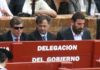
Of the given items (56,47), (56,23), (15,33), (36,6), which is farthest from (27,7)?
(56,47)

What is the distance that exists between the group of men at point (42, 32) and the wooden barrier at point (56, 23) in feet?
3.70

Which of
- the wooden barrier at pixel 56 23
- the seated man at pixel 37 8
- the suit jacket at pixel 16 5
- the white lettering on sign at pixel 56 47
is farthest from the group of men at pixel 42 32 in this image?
the suit jacket at pixel 16 5

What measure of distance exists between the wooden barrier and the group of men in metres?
1.13

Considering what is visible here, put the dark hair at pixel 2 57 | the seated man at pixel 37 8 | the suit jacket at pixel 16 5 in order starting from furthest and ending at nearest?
1. the suit jacket at pixel 16 5
2. the seated man at pixel 37 8
3. the dark hair at pixel 2 57

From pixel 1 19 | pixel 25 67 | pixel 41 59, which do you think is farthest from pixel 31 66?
pixel 1 19

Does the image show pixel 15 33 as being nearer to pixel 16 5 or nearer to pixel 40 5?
pixel 40 5

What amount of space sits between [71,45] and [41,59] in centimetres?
55

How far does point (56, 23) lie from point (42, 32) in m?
1.72

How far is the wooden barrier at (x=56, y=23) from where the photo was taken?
1127cm

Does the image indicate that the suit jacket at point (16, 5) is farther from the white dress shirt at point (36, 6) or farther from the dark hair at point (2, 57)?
the dark hair at point (2, 57)

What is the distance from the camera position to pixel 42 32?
10016mm

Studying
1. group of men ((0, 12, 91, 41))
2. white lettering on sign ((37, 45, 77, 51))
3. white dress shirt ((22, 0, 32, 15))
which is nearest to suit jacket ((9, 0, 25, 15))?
white dress shirt ((22, 0, 32, 15))

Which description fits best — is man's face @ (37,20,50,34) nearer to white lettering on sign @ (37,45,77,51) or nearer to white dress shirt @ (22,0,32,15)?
white lettering on sign @ (37,45,77,51)

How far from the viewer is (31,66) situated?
8.23 meters
